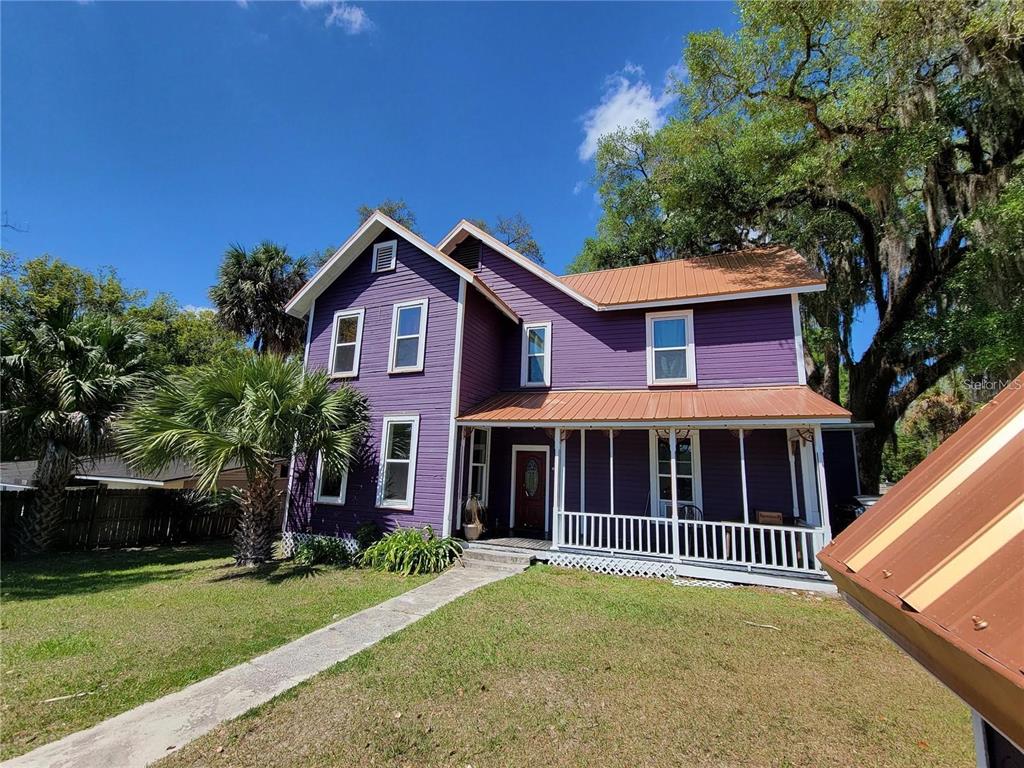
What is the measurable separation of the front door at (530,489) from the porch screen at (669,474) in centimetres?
301

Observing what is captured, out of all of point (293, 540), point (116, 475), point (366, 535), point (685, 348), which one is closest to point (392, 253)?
point (366, 535)

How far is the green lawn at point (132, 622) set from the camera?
4504 millimetres

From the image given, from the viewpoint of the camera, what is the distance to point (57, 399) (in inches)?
430

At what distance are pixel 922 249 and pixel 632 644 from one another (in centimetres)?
1612

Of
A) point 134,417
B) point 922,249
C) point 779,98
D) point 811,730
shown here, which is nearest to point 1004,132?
point 922,249

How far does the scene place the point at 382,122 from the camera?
44.7 feet

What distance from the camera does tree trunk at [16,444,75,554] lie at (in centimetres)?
1109

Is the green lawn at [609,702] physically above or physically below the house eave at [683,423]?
below

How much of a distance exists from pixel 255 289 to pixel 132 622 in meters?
14.0

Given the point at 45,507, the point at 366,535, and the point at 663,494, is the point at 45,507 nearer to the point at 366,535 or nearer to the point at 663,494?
the point at 366,535

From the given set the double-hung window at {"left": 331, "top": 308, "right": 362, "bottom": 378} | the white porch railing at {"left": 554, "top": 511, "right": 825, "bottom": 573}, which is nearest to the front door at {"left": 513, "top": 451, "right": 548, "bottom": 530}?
the white porch railing at {"left": 554, "top": 511, "right": 825, "bottom": 573}

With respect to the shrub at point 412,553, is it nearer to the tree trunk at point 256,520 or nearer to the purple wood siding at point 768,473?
the tree trunk at point 256,520

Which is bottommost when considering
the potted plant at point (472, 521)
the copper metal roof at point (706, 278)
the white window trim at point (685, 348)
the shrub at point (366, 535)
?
the shrub at point (366, 535)

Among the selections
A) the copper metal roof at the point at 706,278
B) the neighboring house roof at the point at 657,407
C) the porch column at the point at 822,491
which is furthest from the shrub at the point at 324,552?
the porch column at the point at 822,491
